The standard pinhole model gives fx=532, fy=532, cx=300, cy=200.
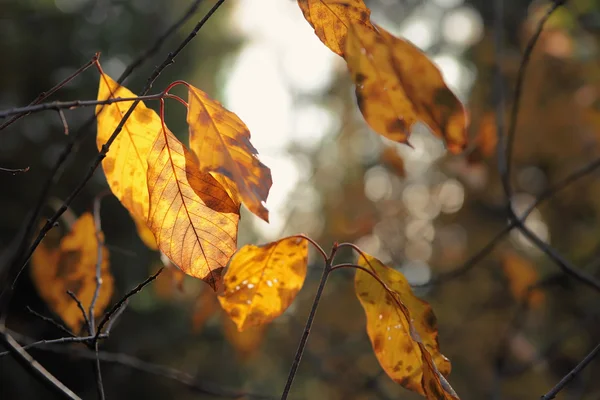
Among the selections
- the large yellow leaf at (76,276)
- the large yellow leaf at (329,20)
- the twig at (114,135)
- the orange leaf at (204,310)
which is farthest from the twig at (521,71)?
the orange leaf at (204,310)

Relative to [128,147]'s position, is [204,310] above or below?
below

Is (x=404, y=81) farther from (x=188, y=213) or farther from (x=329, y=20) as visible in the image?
(x=188, y=213)

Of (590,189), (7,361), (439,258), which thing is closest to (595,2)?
(590,189)

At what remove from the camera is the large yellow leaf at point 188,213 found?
18.0 inches

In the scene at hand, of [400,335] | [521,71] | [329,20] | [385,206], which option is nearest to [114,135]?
[329,20]

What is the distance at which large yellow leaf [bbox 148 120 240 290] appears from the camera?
458 millimetres

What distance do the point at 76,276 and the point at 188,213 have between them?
13.7 inches

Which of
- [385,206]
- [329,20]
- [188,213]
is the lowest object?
[385,206]

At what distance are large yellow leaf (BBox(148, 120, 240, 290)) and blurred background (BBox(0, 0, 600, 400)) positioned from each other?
1547 millimetres

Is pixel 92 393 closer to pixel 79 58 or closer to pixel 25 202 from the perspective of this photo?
pixel 25 202

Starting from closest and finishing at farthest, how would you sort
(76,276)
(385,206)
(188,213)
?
(188,213), (76,276), (385,206)

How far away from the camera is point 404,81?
1.27ft

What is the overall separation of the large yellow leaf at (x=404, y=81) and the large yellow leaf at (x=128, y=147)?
0.20 meters

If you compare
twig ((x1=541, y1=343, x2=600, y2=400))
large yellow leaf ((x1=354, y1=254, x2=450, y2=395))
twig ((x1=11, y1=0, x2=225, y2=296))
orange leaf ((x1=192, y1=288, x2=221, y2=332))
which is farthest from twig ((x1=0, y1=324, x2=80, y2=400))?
orange leaf ((x1=192, y1=288, x2=221, y2=332))
